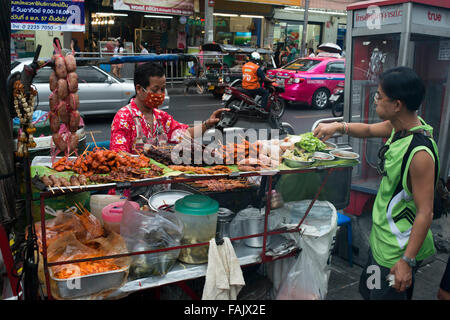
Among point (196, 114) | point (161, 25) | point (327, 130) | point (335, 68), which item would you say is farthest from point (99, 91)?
point (161, 25)

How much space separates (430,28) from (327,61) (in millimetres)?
9777

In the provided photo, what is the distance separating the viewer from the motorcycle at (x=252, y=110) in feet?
15.3

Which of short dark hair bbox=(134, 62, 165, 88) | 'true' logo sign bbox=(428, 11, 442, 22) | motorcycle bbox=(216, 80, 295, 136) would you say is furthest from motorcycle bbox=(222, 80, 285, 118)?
short dark hair bbox=(134, 62, 165, 88)

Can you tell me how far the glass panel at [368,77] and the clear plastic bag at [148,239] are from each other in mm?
3080

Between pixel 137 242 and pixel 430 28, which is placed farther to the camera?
pixel 430 28

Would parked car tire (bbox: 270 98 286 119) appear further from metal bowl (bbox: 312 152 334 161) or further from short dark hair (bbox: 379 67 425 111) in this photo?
short dark hair (bbox: 379 67 425 111)

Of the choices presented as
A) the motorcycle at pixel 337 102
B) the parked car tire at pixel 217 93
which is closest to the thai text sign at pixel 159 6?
the parked car tire at pixel 217 93

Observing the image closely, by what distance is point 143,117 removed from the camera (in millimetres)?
3619

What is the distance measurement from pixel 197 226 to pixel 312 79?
11.7m

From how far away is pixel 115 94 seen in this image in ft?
36.2

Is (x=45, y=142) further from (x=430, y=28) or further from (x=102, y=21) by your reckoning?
(x=102, y=21)

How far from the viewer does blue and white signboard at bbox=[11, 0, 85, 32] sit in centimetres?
1016
